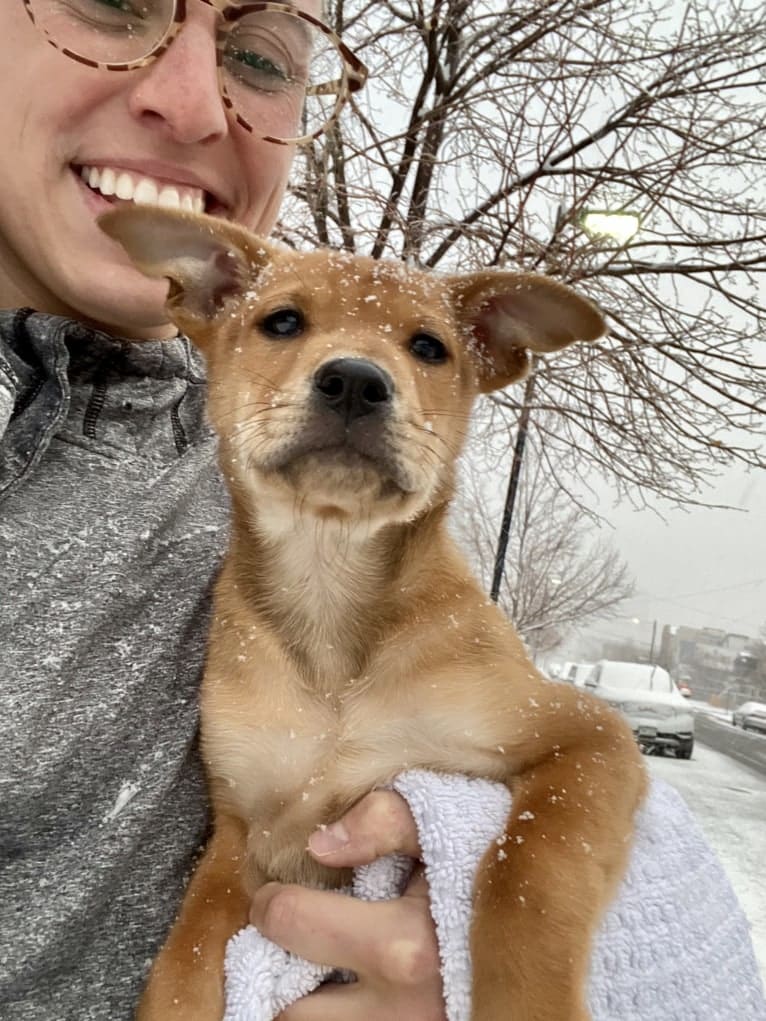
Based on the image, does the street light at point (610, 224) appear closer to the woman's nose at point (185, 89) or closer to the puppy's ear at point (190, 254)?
the puppy's ear at point (190, 254)

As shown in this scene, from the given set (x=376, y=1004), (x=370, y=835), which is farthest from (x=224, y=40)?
(x=376, y=1004)

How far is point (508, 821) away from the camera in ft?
5.13

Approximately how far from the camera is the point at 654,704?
11.6 m

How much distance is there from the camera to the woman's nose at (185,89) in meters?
1.88

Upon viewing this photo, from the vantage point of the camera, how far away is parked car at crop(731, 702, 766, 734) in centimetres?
1515

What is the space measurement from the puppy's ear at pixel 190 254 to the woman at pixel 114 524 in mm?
67

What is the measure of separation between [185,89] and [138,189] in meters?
0.25

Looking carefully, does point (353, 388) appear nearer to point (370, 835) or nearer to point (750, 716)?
point (370, 835)

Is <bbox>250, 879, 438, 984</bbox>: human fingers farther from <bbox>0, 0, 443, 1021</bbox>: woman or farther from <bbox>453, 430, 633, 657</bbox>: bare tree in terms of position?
<bbox>453, 430, 633, 657</bbox>: bare tree

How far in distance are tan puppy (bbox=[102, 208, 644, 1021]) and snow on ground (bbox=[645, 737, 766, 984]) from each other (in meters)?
4.11

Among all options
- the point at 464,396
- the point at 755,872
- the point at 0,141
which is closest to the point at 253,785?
the point at 464,396

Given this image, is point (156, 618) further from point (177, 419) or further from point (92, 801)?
point (177, 419)

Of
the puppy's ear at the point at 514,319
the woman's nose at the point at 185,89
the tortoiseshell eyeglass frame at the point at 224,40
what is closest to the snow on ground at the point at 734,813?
the puppy's ear at the point at 514,319

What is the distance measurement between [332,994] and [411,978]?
180 mm
